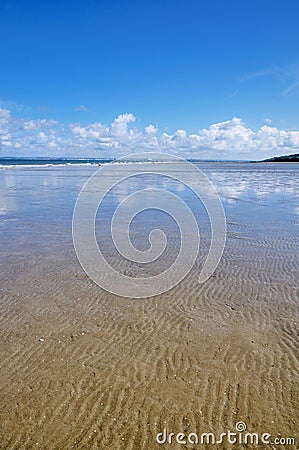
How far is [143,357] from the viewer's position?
5.18m

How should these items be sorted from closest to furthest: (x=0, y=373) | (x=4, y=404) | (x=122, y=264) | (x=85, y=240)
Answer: (x=4, y=404)
(x=0, y=373)
(x=122, y=264)
(x=85, y=240)

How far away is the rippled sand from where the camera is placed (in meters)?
3.99

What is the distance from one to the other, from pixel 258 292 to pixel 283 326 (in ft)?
4.73

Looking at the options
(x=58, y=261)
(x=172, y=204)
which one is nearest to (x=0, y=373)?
(x=58, y=261)

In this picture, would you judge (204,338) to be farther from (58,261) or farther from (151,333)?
(58,261)

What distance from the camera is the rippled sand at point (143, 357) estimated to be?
399 cm

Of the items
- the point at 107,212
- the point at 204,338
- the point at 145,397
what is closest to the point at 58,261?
the point at 204,338

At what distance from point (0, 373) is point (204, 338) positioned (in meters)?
3.06

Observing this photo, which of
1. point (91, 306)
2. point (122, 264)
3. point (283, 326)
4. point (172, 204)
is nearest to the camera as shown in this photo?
point (283, 326)

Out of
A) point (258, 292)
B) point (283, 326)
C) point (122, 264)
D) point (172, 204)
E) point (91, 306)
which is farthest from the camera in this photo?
point (172, 204)

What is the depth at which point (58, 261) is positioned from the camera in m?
9.53

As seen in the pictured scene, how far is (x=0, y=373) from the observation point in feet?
15.8

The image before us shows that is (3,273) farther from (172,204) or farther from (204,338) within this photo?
(172,204)

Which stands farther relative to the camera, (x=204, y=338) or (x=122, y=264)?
(x=122, y=264)
